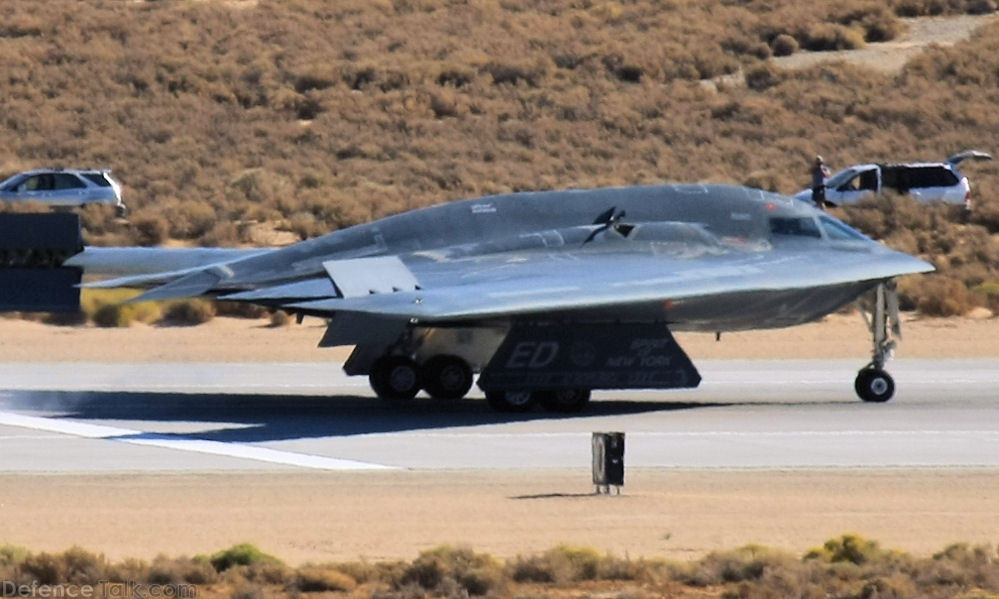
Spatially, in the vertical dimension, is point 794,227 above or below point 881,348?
above

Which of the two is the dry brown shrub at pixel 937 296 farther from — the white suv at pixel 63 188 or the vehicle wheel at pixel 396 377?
the white suv at pixel 63 188

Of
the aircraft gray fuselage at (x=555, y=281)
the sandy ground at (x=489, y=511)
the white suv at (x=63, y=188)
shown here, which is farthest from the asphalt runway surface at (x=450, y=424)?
the white suv at (x=63, y=188)

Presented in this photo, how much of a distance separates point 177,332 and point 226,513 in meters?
21.3

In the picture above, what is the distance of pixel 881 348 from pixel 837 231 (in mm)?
1888

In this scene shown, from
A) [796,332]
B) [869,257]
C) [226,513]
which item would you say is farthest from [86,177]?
[226,513]

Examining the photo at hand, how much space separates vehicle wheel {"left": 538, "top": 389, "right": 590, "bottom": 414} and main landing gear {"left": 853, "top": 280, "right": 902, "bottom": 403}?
4126 millimetres

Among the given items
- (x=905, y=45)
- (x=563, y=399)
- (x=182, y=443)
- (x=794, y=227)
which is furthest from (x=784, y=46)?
(x=182, y=443)

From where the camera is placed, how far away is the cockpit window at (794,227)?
25.5 metres

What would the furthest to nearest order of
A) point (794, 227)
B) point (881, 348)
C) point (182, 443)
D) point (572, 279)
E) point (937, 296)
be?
point (937, 296)
point (794, 227)
point (881, 348)
point (572, 279)
point (182, 443)

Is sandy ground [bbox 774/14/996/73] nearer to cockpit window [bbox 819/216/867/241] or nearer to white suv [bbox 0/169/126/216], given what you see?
white suv [bbox 0/169/126/216]

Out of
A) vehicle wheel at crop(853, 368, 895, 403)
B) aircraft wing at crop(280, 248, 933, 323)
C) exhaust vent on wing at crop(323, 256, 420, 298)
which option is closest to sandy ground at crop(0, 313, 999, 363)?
vehicle wheel at crop(853, 368, 895, 403)

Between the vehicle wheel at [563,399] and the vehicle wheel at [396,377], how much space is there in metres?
1.84

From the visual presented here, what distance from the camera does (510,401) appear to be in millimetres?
23500

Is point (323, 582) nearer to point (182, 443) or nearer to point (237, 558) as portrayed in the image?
point (237, 558)
